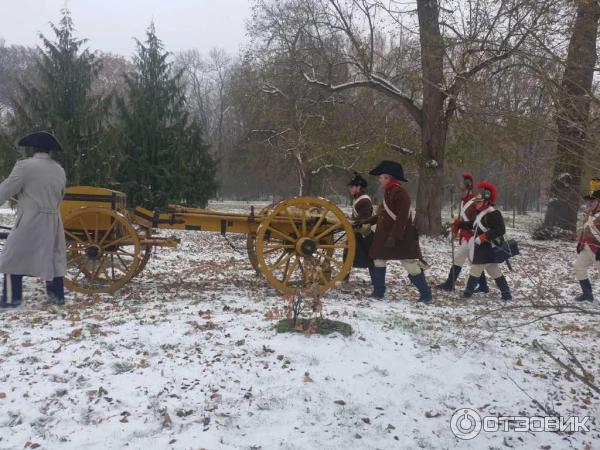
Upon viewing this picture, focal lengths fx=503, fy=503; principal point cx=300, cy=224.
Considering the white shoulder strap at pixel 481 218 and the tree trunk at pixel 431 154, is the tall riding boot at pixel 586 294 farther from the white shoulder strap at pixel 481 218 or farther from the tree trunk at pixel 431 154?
the tree trunk at pixel 431 154

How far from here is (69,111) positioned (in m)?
15.9

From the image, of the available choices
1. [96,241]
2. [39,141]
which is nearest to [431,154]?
[96,241]

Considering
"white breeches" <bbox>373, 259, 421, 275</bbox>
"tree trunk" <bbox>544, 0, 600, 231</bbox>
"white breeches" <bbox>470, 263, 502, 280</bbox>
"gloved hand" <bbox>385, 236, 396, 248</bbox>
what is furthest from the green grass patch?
"white breeches" <bbox>470, 263, 502, 280</bbox>

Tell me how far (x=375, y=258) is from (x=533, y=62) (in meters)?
3.70

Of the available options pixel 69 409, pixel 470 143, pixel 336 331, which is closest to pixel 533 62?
pixel 336 331

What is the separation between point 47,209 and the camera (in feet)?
16.8

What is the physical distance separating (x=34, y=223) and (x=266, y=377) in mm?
2981

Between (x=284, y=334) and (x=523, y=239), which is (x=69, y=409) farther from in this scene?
(x=523, y=239)

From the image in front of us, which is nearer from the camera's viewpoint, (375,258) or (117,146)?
(375,258)

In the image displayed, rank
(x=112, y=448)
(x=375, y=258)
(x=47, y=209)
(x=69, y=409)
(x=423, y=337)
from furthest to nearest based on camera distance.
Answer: (x=375, y=258) → (x=47, y=209) → (x=423, y=337) → (x=69, y=409) → (x=112, y=448)

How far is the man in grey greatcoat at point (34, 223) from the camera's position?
498cm

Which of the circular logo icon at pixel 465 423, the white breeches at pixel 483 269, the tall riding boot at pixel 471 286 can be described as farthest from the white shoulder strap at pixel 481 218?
the circular logo icon at pixel 465 423

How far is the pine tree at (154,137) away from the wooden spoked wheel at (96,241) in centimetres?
1279

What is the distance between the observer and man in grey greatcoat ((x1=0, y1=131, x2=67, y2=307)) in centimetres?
498
